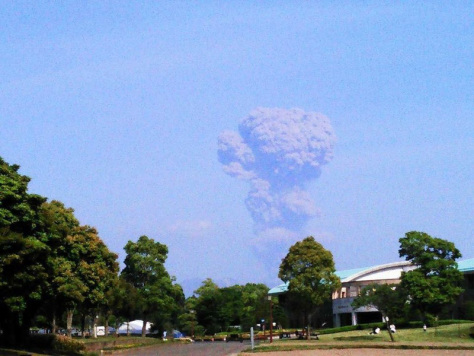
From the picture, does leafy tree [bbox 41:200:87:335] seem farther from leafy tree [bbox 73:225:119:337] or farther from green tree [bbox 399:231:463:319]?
green tree [bbox 399:231:463:319]

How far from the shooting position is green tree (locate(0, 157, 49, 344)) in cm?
3472

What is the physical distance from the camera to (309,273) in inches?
2516

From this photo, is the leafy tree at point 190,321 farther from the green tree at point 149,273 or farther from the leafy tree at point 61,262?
the leafy tree at point 61,262

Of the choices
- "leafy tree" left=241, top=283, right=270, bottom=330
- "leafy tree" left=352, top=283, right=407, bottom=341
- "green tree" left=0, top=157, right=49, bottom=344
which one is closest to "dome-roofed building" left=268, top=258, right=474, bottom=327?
"leafy tree" left=241, top=283, right=270, bottom=330

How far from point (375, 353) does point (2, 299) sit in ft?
77.7

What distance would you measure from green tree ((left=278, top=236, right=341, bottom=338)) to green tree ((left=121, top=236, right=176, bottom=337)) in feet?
72.6

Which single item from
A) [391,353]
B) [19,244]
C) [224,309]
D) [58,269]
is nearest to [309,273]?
[391,353]

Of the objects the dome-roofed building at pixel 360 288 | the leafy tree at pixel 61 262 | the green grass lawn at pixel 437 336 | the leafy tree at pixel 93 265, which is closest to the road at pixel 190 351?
the leafy tree at pixel 93 265

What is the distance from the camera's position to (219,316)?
4195 inches

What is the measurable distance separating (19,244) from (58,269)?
10792mm

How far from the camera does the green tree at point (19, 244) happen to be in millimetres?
34719

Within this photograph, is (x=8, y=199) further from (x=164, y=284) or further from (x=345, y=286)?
(x=345, y=286)

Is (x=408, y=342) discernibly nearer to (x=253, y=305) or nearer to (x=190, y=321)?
A: (x=190, y=321)

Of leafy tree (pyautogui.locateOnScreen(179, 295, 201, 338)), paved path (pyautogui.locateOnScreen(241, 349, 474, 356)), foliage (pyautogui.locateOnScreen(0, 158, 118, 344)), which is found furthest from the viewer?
leafy tree (pyautogui.locateOnScreen(179, 295, 201, 338))
